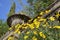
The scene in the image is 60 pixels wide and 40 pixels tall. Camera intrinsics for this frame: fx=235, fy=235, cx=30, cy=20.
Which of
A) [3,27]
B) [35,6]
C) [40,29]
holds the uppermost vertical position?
[35,6]

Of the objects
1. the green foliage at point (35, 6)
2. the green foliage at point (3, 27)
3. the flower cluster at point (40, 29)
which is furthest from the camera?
the green foliage at point (3, 27)

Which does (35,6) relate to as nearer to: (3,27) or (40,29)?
(3,27)

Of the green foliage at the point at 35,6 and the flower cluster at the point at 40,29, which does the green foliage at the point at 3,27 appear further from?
the flower cluster at the point at 40,29

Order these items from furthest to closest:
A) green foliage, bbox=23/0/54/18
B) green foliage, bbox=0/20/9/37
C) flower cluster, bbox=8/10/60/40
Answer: green foliage, bbox=0/20/9/37 → green foliage, bbox=23/0/54/18 → flower cluster, bbox=8/10/60/40

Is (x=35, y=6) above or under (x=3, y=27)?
above

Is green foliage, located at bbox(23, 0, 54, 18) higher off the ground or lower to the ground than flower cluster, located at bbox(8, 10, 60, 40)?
higher

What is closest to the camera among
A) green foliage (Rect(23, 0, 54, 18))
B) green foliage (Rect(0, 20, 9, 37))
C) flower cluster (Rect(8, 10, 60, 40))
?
flower cluster (Rect(8, 10, 60, 40))

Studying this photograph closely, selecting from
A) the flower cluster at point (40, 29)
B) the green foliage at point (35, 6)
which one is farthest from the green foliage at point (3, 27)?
the flower cluster at point (40, 29)

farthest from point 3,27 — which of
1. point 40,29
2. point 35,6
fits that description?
point 40,29

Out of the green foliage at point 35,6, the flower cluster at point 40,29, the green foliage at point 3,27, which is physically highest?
the green foliage at point 35,6

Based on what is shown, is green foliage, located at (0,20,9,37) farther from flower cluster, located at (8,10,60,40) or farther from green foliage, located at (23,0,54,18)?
flower cluster, located at (8,10,60,40)

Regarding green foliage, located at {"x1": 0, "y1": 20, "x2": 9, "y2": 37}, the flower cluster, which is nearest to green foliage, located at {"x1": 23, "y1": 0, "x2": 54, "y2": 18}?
green foliage, located at {"x1": 0, "y1": 20, "x2": 9, "y2": 37}

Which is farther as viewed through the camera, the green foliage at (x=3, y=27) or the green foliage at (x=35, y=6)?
the green foliage at (x=3, y=27)

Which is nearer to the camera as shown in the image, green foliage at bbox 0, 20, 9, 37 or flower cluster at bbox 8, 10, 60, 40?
flower cluster at bbox 8, 10, 60, 40
